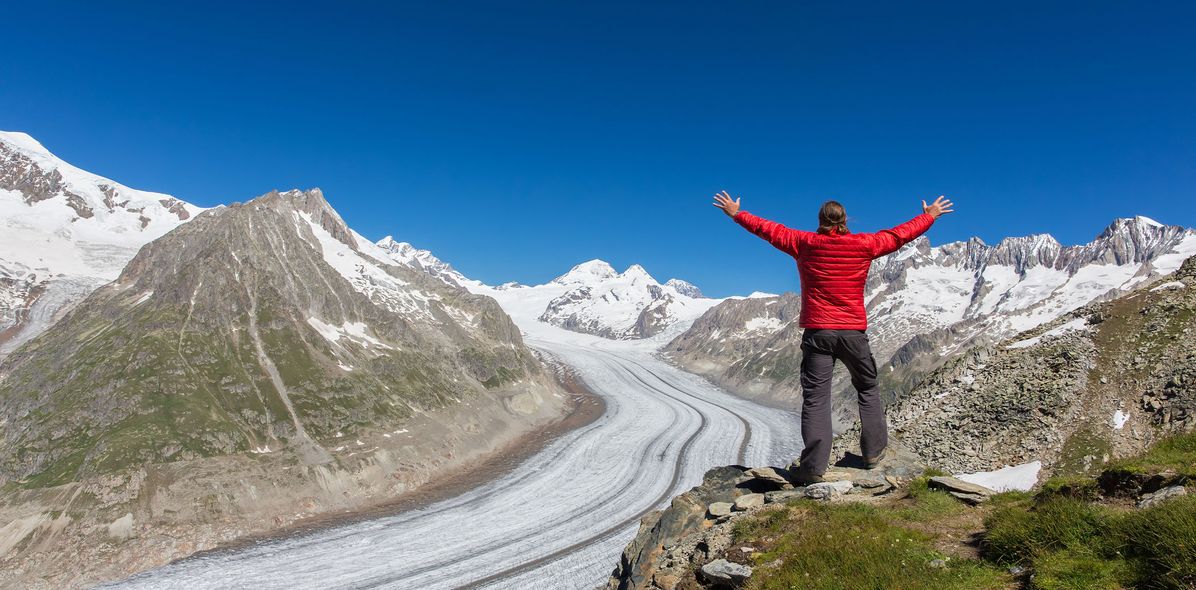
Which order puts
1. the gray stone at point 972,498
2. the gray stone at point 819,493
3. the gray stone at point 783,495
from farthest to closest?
the gray stone at point 783,495 < the gray stone at point 819,493 < the gray stone at point 972,498

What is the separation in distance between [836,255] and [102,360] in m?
69.9

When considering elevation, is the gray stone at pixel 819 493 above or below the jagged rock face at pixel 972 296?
below

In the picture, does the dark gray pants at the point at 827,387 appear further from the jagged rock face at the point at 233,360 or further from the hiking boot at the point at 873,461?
the jagged rock face at the point at 233,360

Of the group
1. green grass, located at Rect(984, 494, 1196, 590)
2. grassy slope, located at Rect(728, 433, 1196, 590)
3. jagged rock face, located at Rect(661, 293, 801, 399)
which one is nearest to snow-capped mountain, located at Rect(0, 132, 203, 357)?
grassy slope, located at Rect(728, 433, 1196, 590)

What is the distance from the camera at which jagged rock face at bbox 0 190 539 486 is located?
48.7 m

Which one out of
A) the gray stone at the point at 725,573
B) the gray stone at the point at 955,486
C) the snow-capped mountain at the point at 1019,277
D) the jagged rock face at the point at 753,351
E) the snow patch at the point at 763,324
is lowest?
the gray stone at the point at 725,573

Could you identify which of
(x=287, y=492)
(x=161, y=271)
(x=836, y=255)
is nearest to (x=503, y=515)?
(x=287, y=492)

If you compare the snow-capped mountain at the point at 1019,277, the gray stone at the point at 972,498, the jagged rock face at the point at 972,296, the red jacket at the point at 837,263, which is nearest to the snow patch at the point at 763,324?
the jagged rock face at the point at 972,296

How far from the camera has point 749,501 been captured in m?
10.9

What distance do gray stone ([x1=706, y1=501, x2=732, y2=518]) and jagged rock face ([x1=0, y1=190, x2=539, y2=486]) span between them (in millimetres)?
51830

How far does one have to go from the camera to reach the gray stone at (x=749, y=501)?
10727 millimetres

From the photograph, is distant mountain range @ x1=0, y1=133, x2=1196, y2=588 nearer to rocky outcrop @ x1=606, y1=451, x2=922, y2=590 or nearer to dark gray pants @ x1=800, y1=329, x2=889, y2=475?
rocky outcrop @ x1=606, y1=451, x2=922, y2=590

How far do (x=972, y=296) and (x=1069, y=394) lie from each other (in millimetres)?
188136

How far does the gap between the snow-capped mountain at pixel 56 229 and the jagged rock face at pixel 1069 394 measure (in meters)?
123
